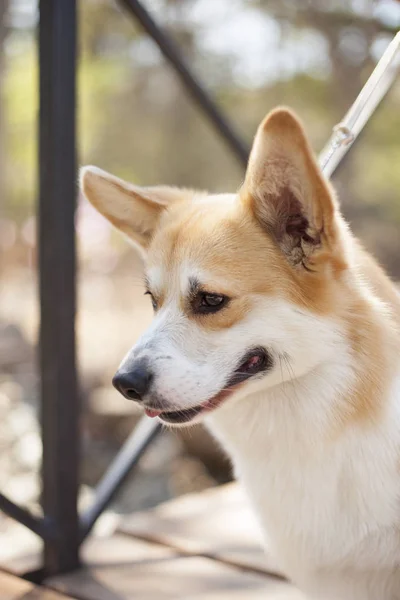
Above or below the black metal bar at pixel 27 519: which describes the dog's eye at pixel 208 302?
above

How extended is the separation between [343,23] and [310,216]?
7.73 metres

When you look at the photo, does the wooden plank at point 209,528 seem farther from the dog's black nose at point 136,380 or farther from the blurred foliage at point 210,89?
the blurred foliage at point 210,89

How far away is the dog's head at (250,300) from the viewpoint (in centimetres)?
156

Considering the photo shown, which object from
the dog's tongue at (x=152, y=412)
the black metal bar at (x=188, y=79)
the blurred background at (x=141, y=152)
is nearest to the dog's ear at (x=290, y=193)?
the dog's tongue at (x=152, y=412)

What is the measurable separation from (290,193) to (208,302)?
32cm

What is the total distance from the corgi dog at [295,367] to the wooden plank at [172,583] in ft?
1.39

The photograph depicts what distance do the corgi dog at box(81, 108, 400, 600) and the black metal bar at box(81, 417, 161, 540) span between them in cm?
79

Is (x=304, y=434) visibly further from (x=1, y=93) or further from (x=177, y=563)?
(x=1, y=93)

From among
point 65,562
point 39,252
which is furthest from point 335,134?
point 65,562

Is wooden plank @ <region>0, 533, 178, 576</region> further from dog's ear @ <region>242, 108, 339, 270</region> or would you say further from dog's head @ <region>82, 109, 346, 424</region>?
dog's ear @ <region>242, 108, 339, 270</region>

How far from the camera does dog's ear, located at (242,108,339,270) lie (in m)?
1.46

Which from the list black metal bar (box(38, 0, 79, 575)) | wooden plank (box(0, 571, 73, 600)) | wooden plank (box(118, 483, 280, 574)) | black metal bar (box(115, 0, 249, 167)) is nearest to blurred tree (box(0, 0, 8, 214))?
black metal bar (box(115, 0, 249, 167))

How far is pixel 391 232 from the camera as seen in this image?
11.3 meters

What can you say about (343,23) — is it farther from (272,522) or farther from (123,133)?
(272,522)
